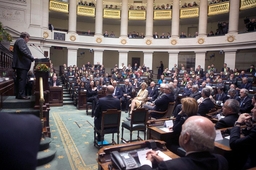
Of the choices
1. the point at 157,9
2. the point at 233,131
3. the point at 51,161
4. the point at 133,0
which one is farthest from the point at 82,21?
the point at 233,131

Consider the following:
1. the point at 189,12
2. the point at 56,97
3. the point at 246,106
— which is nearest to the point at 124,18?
the point at 189,12

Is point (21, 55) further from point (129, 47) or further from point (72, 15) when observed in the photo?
point (129, 47)

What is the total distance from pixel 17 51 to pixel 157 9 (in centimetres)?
1717

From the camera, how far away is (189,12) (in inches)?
708

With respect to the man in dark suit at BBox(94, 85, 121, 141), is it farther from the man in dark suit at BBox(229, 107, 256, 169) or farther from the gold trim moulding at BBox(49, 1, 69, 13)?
the gold trim moulding at BBox(49, 1, 69, 13)

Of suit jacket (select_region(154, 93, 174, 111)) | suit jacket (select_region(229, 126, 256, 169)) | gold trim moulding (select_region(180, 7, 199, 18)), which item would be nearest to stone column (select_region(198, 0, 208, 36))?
gold trim moulding (select_region(180, 7, 199, 18))

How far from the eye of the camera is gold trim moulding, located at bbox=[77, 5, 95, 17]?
714 inches

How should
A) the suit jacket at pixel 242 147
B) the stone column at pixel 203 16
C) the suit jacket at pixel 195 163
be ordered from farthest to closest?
the stone column at pixel 203 16 → the suit jacket at pixel 242 147 → the suit jacket at pixel 195 163

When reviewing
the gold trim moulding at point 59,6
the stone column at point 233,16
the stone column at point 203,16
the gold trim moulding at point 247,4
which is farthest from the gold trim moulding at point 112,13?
the gold trim moulding at point 247,4

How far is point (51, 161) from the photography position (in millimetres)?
3449

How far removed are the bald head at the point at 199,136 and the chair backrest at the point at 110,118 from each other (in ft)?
8.44

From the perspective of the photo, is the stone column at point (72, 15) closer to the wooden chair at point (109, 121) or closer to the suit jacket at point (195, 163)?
the wooden chair at point (109, 121)

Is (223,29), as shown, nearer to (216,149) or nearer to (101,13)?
(101,13)

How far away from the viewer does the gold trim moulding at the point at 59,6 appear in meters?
16.9
